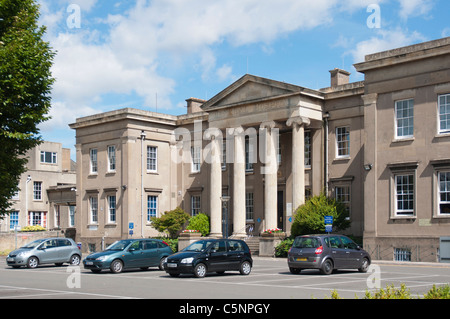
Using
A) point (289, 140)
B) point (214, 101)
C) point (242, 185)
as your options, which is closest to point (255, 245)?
point (242, 185)

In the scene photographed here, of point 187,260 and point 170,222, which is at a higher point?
point 170,222

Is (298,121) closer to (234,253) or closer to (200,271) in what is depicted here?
(234,253)

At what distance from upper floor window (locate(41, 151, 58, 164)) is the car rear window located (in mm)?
57795

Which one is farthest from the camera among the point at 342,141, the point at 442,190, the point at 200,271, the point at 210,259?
the point at 342,141

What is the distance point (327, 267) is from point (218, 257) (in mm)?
4280

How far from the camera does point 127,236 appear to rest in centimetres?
4606

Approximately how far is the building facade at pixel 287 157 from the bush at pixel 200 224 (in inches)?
46.6

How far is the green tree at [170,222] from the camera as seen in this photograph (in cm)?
4459

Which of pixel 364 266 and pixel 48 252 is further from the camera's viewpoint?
pixel 48 252

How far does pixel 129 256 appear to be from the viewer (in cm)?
2636

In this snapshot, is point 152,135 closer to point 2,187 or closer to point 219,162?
point 219,162

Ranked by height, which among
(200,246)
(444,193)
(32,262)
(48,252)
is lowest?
(32,262)

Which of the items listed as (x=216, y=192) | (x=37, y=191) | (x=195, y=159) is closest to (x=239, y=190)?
(x=216, y=192)

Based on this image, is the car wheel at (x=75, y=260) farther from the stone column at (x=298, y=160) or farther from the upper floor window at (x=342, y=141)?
the upper floor window at (x=342, y=141)
